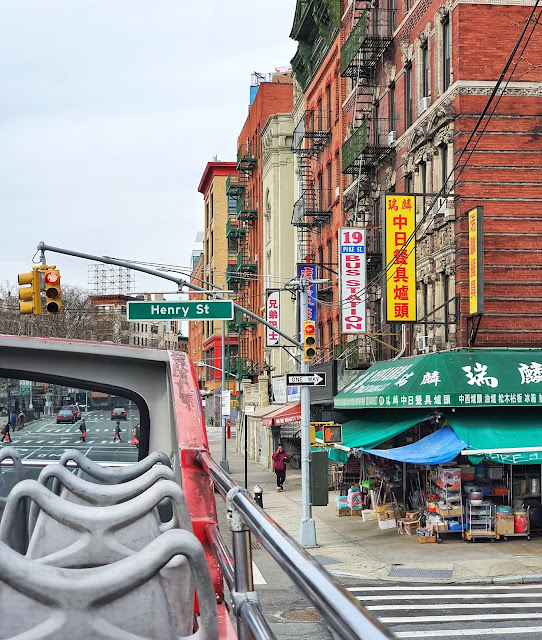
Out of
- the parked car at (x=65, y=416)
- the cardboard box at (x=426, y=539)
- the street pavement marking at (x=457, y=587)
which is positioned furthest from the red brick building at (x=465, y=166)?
the parked car at (x=65, y=416)

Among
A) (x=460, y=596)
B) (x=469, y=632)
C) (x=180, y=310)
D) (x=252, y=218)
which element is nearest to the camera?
(x=469, y=632)

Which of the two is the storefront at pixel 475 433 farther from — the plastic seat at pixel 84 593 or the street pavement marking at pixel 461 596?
the plastic seat at pixel 84 593

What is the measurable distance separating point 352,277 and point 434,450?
939 centimetres

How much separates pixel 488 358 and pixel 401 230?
497 cm

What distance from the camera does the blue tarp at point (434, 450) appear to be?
70.2ft

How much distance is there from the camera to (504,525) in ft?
76.5

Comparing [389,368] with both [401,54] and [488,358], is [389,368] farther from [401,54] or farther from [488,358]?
[401,54]

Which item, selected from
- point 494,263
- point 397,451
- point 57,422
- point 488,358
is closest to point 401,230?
point 494,263

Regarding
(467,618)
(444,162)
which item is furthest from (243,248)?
(467,618)

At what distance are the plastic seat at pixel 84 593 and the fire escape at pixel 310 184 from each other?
40.4 meters

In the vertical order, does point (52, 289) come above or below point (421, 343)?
above

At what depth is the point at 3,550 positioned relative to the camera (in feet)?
8.76

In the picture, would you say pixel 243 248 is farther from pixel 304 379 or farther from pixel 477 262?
pixel 304 379

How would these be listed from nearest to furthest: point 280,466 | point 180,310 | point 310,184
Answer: point 180,310, point 280,466, point 310,184
